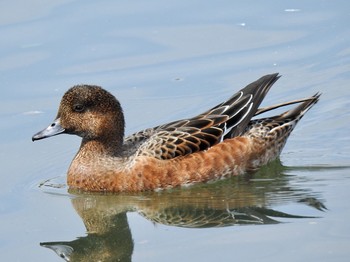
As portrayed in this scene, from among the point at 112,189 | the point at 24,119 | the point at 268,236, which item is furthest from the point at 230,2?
the point at 268,236

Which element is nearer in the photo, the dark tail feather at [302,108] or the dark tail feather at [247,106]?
the dark tail feather at [247,106]

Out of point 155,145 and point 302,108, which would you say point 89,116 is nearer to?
point 155,145

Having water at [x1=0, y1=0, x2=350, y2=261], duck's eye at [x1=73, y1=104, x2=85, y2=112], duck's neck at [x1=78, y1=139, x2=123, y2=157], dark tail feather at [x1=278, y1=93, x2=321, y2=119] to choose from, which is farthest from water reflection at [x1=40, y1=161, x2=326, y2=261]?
duck's eye at [x1=73, y1=104, x2=85, y2=112]

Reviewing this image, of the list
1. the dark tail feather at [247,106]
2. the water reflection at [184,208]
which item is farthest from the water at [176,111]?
the dark tail feather at [247,106]

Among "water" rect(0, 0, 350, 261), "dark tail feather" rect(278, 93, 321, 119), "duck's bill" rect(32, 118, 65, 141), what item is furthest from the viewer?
"dark tail feather" rect(278, 93, 321, 119)

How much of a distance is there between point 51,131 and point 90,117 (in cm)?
44

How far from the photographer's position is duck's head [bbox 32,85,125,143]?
11.1 m

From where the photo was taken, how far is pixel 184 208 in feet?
34.2

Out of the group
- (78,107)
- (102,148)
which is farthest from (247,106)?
(78,107)

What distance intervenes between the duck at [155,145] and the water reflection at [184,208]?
0.43 feet

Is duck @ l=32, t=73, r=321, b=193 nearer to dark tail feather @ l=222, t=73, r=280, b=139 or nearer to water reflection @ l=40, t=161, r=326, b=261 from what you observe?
dark tail feather @ l=222, t=73, r=280, b=139

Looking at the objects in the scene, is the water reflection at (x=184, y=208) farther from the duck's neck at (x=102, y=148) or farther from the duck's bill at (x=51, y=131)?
the duck's bill at (x=51, y=131)

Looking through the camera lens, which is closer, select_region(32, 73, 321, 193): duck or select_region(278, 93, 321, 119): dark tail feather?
select_region(32, 73, 321, 193): duck

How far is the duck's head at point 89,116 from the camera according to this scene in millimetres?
11102
